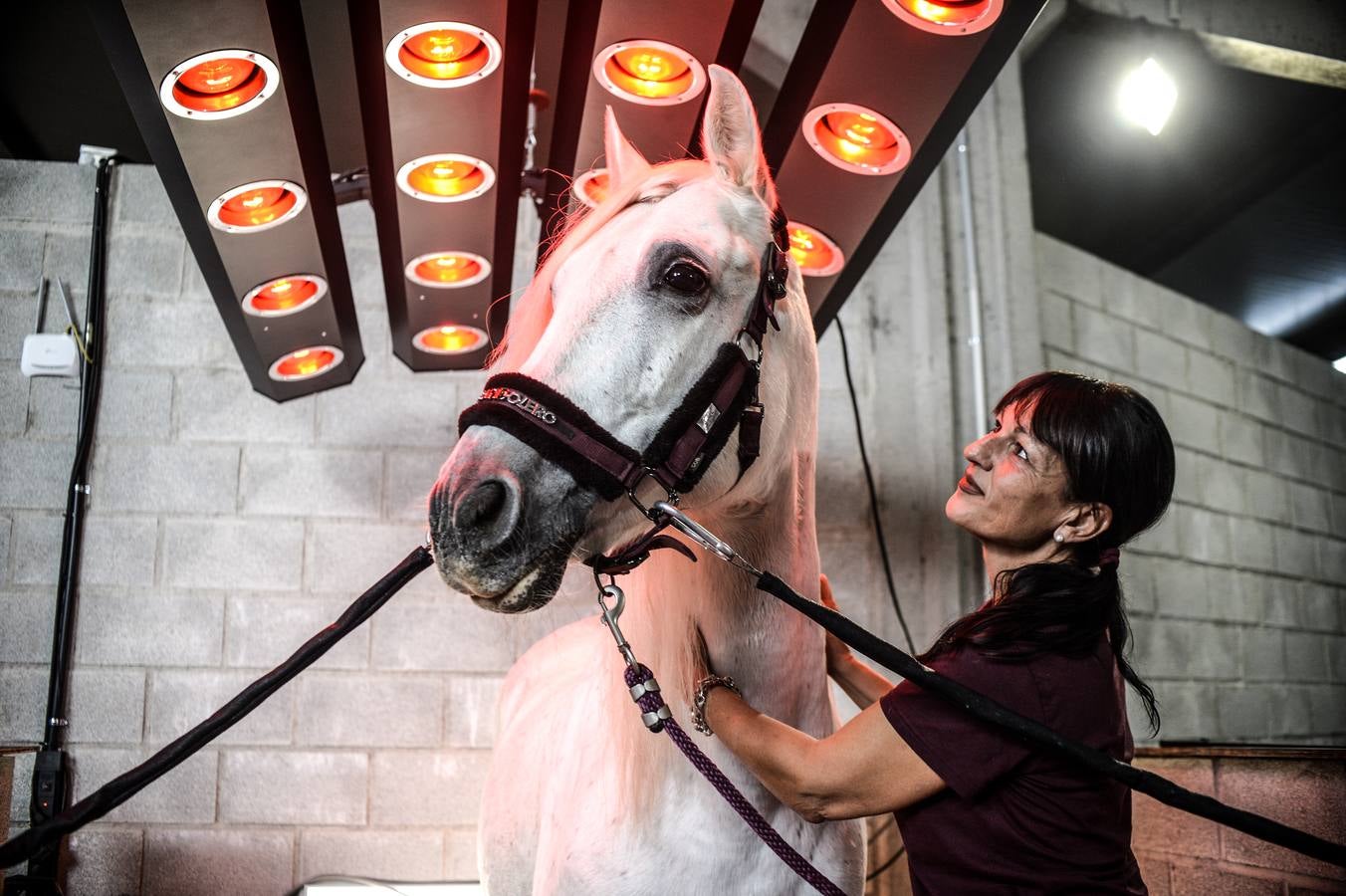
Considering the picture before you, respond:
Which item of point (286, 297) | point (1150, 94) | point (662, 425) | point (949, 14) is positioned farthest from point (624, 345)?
point (1150, 94)

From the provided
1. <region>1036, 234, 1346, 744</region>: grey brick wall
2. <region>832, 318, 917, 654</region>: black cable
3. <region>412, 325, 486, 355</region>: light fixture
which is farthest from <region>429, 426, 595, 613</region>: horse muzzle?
<region>1036, 234, 1346, 744</region>: grey brick wall

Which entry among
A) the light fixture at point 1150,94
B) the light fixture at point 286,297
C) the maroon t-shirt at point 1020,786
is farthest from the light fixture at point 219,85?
the light fixture at point 1150,94

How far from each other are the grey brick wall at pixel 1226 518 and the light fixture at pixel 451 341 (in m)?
1.97

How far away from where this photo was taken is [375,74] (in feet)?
5.68

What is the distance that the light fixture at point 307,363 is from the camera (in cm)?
242

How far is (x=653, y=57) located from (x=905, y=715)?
1.25m

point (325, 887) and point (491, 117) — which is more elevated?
point (491, 117)

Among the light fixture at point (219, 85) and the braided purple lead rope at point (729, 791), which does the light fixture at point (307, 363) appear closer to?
the light fixture at point (219, 85)

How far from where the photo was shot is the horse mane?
119 centimetres

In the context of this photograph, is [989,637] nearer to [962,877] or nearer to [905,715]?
[905,715]

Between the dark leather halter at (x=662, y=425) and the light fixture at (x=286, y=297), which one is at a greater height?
the light fixture at (x=286, y=297)

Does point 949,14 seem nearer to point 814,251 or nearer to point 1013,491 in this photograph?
point 814,251

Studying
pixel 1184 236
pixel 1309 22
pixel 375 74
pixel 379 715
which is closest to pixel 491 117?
pixel 375 74

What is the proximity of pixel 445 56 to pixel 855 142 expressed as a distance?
0.76 m
